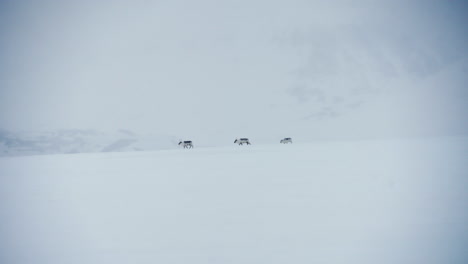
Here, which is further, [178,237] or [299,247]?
[178,237]

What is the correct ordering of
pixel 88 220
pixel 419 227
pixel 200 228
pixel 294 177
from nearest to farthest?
pixel 419 227 → pixel 200 228 → pixel 88 220 → pixel 294 177

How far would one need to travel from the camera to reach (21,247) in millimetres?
6004

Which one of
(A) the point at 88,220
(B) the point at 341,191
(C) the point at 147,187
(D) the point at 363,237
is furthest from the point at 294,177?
(A) the point at 88,220

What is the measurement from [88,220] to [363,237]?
23.9 ft

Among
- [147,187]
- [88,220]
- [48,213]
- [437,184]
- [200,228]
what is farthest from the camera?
[147,187]

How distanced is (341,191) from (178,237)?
6.59 metres

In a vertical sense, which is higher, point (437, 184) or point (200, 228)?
point (437, 184)

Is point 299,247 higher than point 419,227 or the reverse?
the reverse

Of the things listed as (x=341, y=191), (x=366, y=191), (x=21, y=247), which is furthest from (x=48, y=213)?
(x=366, y=191)

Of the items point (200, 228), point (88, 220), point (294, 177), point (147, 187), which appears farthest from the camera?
point (294, 177)

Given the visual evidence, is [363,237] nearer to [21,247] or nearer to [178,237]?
[178,237]

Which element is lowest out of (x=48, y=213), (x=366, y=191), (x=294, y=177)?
(x=48, y=213)

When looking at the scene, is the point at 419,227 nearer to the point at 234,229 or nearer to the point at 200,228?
the point at 234,229

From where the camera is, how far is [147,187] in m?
12.6
